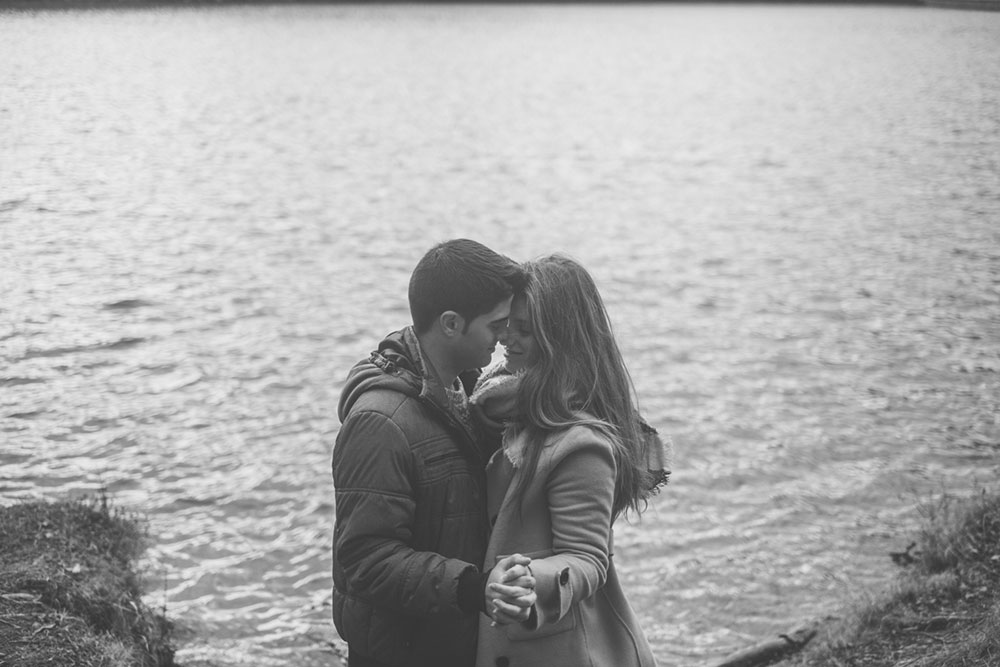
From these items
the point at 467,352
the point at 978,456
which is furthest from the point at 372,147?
the point at 467,352

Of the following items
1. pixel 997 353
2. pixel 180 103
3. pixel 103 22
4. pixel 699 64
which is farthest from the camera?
pixel 699 64

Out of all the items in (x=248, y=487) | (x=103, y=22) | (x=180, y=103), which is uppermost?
(x=103, y=22)

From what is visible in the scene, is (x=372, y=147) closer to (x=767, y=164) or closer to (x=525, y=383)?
(x=767, y=164)

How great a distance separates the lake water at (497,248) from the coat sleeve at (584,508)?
12.0ft

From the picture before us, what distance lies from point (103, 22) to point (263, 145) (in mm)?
4611

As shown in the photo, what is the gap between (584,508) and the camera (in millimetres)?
3385

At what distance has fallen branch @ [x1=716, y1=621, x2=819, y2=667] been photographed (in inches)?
244

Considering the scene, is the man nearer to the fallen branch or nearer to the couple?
the couple

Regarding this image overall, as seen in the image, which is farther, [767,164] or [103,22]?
[767,164]

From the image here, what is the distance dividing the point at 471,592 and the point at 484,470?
0.53 m

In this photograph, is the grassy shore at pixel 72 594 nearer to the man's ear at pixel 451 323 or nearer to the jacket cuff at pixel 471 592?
the jacket cuff at pixel 471 592

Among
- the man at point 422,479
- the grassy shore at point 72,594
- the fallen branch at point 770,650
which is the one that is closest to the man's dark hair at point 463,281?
the man at point 422,479

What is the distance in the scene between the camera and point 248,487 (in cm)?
891

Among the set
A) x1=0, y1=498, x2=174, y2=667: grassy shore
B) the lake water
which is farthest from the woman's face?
→ the lake water
